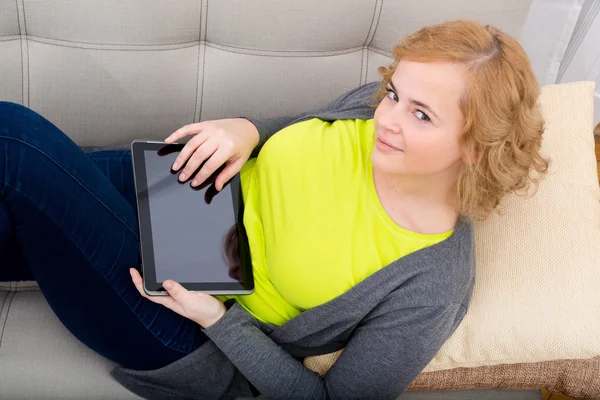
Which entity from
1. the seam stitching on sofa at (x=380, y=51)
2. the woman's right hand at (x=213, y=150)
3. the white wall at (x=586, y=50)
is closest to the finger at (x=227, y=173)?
the woman's right hand at (x=213, y=150)

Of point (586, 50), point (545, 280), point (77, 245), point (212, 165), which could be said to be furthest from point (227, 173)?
point (586, 50)

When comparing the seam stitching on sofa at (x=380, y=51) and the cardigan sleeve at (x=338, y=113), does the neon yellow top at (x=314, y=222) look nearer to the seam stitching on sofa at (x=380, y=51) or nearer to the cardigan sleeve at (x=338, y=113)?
the cardigan sleeve at (x=338, y=113)

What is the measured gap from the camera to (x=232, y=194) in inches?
45.3

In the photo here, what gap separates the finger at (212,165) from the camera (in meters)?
1.11

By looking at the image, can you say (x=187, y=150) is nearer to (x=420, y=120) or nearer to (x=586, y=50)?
(x=420, y=120)

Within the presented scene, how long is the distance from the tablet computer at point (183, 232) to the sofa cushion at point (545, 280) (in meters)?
0.24

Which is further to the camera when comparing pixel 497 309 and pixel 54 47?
pixel 54 47

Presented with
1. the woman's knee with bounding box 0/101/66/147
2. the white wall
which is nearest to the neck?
the woman's knee with bounding box 0/101/66/147

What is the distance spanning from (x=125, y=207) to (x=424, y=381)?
61 cm

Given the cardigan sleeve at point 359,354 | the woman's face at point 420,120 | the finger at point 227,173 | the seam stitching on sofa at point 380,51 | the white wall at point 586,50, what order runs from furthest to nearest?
the white wall at point 586,50 → the seam stitching on sofa at point 380,51 → the finger at point 227,173 → the cardigan sleeve at point 359,354 → the woman's face at point 420,120

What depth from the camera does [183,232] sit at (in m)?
1.08

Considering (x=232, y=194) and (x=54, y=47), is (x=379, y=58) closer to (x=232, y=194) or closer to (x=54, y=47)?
(x=232, y=194)

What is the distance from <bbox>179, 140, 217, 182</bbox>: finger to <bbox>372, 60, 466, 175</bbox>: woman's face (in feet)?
0.94

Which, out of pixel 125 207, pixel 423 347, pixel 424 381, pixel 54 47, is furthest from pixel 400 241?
pixel 54 47
